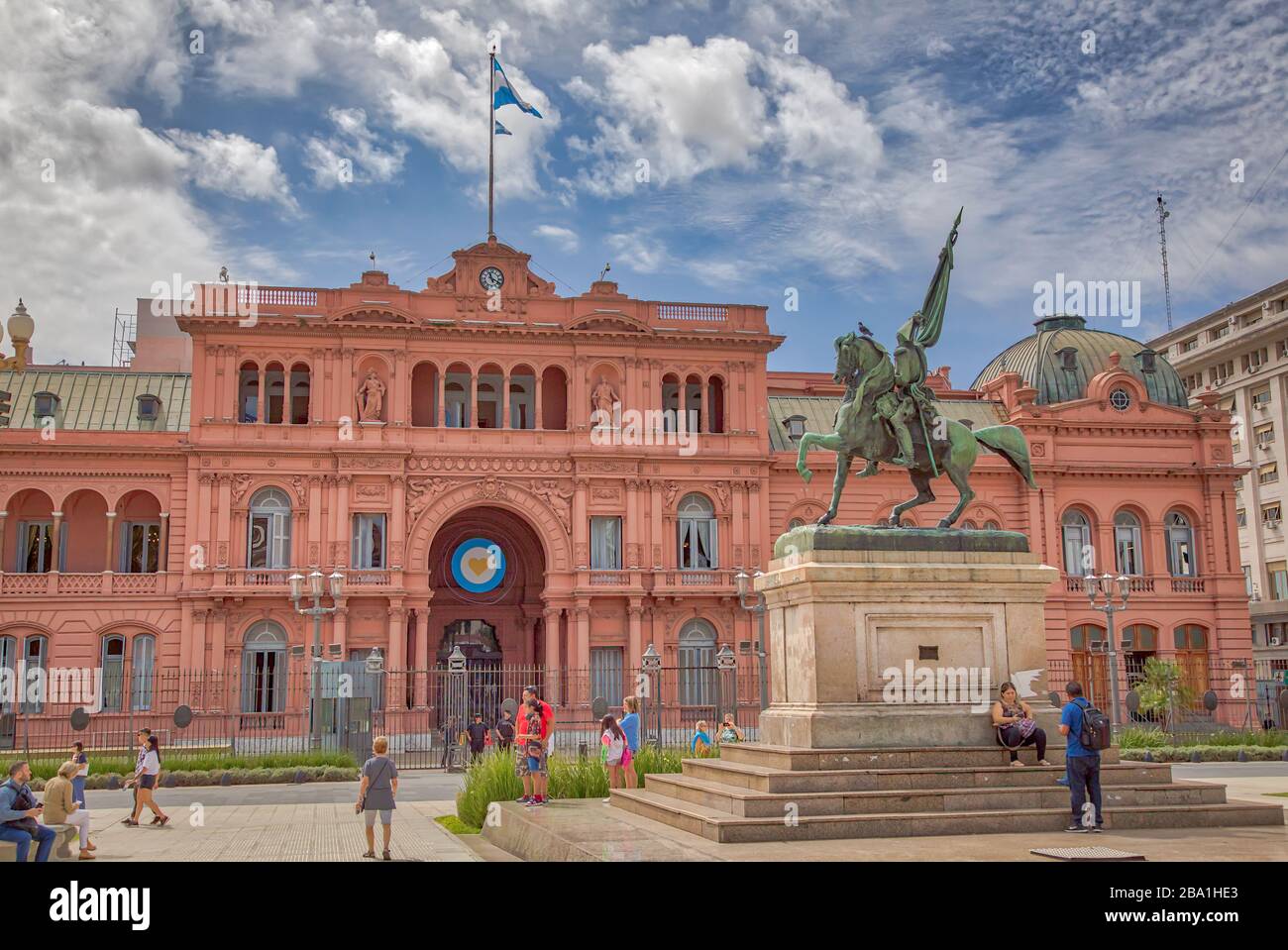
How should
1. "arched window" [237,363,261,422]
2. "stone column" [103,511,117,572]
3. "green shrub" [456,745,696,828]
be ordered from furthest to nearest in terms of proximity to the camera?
"arched window" [237,363,261,422] < "stone column" [103,511,117,572] < "green shrub" [456,745,696,828]

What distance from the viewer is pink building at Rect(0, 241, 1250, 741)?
141 ft

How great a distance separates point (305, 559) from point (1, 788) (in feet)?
98.2

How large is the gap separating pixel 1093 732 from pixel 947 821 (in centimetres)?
179

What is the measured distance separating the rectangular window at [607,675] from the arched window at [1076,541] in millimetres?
18679

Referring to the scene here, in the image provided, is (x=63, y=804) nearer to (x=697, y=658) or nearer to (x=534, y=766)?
(x=534, y=766)

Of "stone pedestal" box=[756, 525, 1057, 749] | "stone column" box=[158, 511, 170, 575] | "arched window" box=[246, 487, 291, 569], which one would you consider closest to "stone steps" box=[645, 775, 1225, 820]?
"stone pedestal" box=[756, 525, 1057, 749]

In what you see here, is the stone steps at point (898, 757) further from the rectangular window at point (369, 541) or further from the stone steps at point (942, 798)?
the rectangular window at point (369, 541)

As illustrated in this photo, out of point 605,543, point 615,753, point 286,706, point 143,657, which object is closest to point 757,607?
point 605,543

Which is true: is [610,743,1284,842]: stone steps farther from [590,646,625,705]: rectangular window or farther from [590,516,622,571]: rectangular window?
[590,516,622,571]: rectangular window

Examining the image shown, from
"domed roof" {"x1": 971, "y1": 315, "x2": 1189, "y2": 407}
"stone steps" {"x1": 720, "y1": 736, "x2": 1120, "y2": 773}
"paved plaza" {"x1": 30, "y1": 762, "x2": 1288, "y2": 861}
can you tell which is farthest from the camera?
"domed roof" {"x1": 971, "y1": 315, "x2": 1189, "y2": 407}

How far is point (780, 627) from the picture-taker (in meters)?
15.5

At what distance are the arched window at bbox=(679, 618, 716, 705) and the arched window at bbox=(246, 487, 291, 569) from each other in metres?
14.5

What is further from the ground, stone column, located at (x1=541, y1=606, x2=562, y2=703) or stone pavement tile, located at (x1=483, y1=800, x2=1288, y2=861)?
stone column, located at (x1=541, y1=606, x2=562, y2=703)
